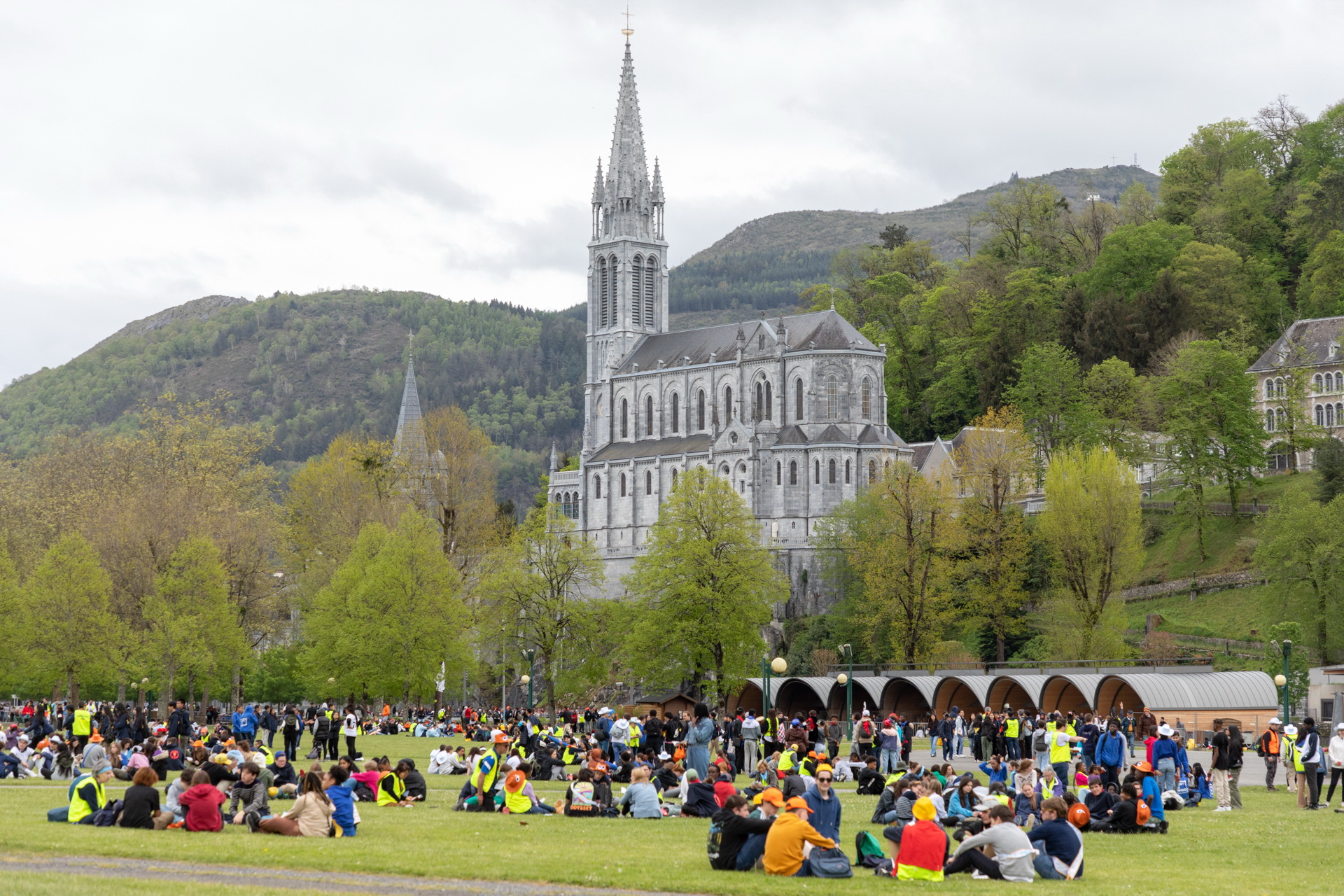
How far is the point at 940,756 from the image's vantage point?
162ft

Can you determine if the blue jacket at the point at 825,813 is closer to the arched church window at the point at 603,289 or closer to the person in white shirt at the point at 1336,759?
the person in white shirt at the point at 1336,759

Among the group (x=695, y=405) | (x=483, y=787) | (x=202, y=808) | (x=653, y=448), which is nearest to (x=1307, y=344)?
(x=695, y=405)

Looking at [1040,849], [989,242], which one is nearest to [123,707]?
[1040,849]

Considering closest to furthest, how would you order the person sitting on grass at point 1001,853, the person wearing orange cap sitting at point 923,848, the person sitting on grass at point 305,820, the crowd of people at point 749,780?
the person wearing orange cap sitting at point 923,848 < the person sitting on grass at point 1001,853 < the crowd of people at point 749,780 < the person sitting on grass at point 305,820

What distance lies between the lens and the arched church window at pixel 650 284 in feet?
420

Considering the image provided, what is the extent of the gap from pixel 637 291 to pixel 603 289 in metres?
3.00

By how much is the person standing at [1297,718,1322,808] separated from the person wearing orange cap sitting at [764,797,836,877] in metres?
12.4

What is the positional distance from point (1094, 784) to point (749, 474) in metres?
81.5

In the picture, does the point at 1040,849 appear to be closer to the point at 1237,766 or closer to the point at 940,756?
the point at 1237,766

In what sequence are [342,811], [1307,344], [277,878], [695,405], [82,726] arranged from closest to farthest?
[277,878] < [342,811] < [82,726] < [1307,344] < [695,405]

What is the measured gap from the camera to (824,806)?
69.0 feet

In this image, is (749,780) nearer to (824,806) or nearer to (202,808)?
(824,806)

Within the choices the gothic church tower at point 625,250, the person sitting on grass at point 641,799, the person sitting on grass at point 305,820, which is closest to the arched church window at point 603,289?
the gothic church tower at point 625,250

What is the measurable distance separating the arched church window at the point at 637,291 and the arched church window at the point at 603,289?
246 centimetres
